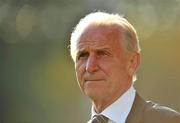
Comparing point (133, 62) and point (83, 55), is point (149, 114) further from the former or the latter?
point (83, 55)

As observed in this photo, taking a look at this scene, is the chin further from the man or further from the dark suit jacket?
the dark suit jacket

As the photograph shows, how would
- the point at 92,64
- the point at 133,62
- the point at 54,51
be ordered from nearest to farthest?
the point at 92,64
the point at 133,62
the point at 54,51

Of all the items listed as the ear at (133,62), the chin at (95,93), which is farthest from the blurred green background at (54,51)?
the chin at (95,93)

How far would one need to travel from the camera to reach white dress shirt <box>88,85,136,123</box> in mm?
3654

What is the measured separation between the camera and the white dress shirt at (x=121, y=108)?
365cm

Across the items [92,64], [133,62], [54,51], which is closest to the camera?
[92,64]

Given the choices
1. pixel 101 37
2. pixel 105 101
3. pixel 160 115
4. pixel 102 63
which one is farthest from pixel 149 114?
pixel 101 37

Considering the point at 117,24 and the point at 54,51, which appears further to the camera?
the point at 54,51

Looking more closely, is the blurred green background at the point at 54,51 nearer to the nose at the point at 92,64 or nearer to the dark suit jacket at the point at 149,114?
the dark suit jacket at the point at 149,114

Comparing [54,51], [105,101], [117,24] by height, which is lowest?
[105,101]

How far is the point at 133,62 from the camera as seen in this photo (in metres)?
3.73

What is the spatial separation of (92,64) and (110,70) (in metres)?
0.10

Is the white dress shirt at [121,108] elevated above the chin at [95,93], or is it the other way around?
the chin at [95,93]

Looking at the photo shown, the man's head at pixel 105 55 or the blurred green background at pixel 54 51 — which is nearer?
the man's head at pixel 105 55
